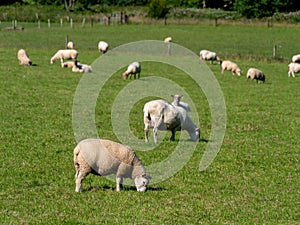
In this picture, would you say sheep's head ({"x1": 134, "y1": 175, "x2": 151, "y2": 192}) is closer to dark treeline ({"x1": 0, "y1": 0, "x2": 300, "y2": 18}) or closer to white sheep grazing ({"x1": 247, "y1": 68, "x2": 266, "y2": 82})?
white sheep grazing ({"x1": 247, "y1": 68, "x2": 266, "y2": 82})

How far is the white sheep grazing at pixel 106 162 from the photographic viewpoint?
905cm

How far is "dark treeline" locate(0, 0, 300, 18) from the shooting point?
247 ft

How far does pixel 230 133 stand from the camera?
1545cm

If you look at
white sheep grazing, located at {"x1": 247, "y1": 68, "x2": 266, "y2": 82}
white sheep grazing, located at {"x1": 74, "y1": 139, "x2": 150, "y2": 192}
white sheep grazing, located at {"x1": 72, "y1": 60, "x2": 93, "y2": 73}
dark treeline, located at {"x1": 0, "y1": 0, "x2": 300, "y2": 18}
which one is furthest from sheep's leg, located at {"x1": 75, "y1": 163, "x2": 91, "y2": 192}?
dark treeline, located at {"x1": 0, "y1": 0, "x2": 300, "y2": 18}

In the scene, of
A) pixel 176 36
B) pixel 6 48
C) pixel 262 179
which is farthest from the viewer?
pixel 176 36

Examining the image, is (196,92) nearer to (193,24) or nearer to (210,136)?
(210,136)

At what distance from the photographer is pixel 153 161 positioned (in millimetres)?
11852

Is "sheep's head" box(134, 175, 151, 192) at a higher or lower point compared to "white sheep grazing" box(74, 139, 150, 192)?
lower

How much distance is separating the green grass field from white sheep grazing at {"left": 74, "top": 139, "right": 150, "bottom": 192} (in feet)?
0.80

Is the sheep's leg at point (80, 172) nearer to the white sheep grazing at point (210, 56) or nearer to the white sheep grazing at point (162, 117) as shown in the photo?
the white sheep grazing at point (162, 117)

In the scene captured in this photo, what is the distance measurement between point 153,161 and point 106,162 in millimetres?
2808

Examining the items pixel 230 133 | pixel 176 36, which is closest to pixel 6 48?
pixel 176 36

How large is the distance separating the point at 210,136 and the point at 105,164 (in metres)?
6.27

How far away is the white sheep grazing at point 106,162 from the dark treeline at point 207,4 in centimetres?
6493
